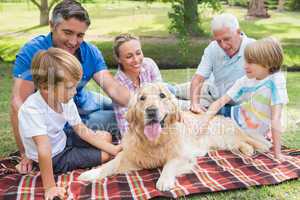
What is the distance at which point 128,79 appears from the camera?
4230 millimetres

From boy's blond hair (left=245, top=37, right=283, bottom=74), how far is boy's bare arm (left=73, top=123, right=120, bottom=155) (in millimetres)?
1597

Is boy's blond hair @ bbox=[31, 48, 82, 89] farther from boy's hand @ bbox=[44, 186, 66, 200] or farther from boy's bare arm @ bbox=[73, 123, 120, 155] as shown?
boy's hand @ bbox=[44, 186, 66, 200]

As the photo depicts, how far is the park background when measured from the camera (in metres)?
4.76

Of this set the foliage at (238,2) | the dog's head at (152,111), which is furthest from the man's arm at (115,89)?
the foliage at (238,2)

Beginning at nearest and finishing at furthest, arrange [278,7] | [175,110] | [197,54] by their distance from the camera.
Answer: [175,110], [197,54], [278,7]

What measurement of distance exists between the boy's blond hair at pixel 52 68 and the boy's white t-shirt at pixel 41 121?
6.3 inches

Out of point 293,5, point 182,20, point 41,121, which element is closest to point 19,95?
point 41,121

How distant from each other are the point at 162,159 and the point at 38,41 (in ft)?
5.31

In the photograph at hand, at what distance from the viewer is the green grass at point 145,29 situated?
10.8 m

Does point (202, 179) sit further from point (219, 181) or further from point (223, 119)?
point (223, 119)

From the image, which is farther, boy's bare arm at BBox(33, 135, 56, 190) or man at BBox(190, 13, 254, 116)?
man at BBox(190, 13, 254, 116)

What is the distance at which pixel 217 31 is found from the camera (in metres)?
4.41

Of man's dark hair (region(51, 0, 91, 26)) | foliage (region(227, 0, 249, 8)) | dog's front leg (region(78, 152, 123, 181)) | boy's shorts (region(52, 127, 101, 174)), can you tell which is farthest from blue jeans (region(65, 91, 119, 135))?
foliage (region(227, 0, 249, 8))

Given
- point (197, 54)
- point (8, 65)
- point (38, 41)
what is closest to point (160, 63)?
point (197, 54)
